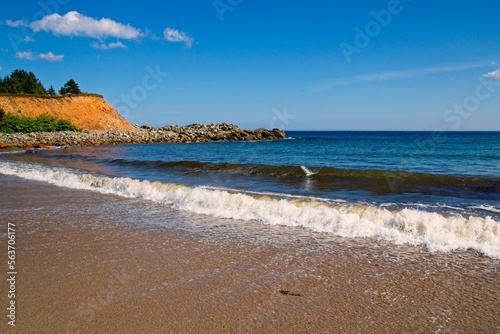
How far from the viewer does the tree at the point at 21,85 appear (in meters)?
71.5

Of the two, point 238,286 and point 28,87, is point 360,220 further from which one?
point 28,87

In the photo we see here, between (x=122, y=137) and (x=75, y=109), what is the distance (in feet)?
61.3

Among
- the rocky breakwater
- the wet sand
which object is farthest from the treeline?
the wet sand

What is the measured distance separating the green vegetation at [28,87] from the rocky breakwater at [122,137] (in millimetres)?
17169

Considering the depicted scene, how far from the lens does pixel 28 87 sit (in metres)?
75.0

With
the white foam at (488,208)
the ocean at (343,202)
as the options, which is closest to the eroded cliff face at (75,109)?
the ocean at (343,202)

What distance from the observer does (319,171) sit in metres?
19.8

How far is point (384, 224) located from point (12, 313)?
6367mm

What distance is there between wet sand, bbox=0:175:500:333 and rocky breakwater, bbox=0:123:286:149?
44.2 m

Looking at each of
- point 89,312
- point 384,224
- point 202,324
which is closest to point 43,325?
point 89,312

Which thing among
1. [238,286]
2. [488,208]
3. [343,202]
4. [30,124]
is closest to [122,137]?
[30,124]

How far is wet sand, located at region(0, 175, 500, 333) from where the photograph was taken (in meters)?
3.57

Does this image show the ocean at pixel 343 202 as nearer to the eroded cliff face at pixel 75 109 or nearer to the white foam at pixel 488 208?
the white foam at pixel 488 208

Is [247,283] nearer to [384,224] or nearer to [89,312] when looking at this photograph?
[89,312]
